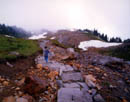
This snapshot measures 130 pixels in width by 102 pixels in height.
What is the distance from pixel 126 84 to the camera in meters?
5.50

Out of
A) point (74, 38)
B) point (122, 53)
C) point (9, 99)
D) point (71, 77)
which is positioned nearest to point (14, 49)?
point (9, 99)

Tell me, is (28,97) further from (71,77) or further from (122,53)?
(122,53)

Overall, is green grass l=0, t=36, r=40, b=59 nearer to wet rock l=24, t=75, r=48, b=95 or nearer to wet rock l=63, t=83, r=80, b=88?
wet rock l=24, t=75, r=48, b=95

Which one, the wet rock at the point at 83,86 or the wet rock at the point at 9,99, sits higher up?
the wet rock at the point at 9,99

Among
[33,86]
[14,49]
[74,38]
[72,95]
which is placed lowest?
[74,38]

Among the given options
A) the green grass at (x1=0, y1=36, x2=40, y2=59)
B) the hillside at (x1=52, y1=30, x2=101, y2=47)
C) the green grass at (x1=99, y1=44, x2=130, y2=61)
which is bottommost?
the green grass at (x1=99, y1=44, x2=130, y2=61)

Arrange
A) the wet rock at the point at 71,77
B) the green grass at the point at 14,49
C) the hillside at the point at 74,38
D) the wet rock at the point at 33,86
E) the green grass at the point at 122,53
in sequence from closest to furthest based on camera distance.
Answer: the wet rock at the point at 33,86 → the wet rock at the point at 71,77 → the green grass at the point at 14,49 → the green grass at the point at 122,53 → the hillside at the point at 74,38

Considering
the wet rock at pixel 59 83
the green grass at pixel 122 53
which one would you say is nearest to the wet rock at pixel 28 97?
the wet rock at pixel 59 83

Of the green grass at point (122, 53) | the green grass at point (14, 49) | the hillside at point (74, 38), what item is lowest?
the green grass at point (122, 53)

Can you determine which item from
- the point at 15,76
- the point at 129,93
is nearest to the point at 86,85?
the point at 129,93

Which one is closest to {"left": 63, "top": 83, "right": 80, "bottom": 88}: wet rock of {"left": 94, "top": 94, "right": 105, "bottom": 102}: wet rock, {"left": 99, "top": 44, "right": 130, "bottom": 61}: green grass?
{"left": 94, "top": 94, "right": 105, "bottom": 102}: wet rock

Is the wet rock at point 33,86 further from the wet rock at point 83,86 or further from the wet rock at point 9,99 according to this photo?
the wet rock at point 83,86

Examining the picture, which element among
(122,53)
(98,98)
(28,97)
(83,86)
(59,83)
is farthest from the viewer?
(122,53)

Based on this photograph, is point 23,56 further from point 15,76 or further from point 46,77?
point 46,77
